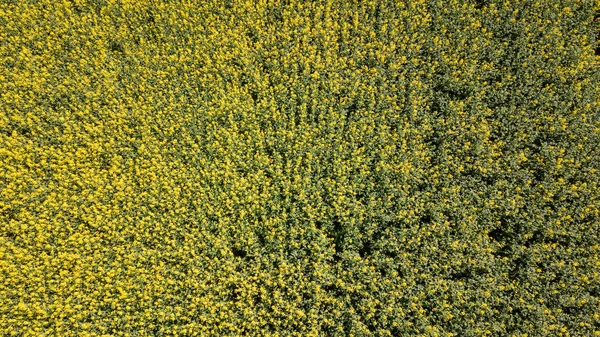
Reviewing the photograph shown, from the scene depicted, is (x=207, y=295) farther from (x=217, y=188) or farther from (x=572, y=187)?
(x=572, y=187)

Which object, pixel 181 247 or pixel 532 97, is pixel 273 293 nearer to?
pixel 181 247

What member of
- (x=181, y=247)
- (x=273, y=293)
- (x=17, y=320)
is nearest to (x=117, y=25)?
(x=181, y=247)

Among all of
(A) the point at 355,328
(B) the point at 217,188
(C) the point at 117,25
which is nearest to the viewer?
(A) the point at 355,328

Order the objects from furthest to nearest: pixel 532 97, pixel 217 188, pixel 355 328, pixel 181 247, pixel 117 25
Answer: pixel 117 25
pixel 532 97
pixel 217 188
pixel 181 247
pixel 355 328

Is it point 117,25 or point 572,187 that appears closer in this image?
point 572,187

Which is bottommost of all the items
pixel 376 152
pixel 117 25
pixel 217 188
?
pixel 217 188

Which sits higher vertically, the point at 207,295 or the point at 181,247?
the point at 181,247
